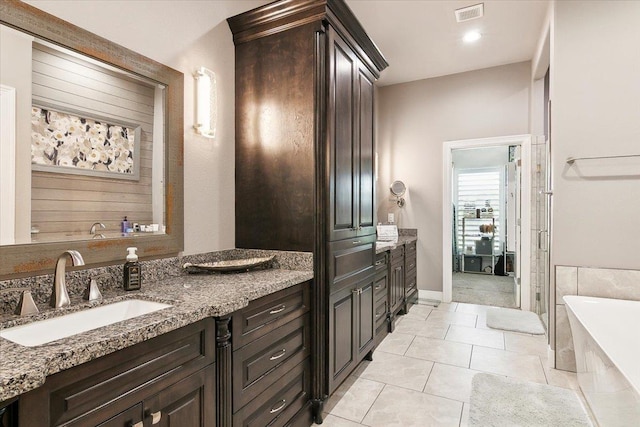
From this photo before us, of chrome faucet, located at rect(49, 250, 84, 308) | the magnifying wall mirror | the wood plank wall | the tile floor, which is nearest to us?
chrome faucet, located at rect(49, 250, 84, 308)

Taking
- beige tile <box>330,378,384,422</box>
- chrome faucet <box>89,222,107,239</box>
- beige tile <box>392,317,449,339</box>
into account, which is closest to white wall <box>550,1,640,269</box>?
beige tile <box>392,317,449,339</box>

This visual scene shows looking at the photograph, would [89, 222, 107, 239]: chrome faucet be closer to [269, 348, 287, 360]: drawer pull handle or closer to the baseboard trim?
[269, 348, 287, 360]: drawer pull handle

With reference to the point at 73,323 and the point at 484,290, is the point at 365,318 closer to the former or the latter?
the point at 73,323

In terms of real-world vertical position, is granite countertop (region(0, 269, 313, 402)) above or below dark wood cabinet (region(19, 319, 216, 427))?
above

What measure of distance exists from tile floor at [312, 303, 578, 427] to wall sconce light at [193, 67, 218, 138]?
1916 mm

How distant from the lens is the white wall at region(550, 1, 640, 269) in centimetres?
246

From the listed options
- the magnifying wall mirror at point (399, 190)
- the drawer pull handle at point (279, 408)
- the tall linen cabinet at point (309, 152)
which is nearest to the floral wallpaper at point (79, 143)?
the tall linen cabinet at point (309, 152)

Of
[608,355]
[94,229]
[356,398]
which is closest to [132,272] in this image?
[94,229]

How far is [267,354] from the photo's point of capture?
1.60 m

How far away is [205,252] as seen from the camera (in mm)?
2078

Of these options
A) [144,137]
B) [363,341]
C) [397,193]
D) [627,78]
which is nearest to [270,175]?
[144,137]

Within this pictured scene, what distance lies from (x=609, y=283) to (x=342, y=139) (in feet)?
7.40

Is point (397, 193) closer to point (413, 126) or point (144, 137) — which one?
point (413, 126)

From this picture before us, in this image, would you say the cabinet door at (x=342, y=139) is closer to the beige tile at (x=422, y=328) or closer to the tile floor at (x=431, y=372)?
the tile floor at (x=431, y=372)
